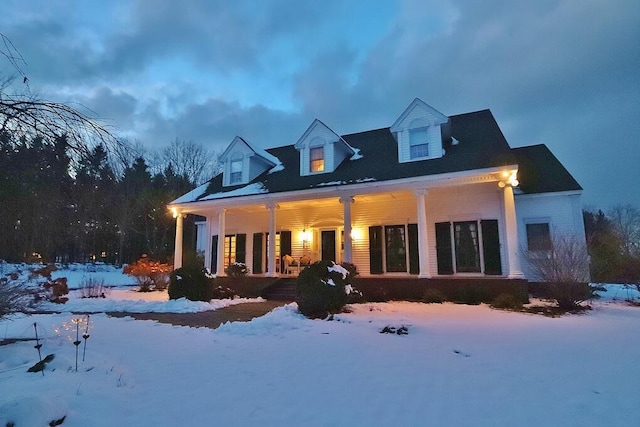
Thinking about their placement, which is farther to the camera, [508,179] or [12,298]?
[508,179]

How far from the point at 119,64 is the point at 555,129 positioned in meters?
73.4

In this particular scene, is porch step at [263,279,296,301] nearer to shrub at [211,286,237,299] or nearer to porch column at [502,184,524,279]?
shrub at [211,286,237,299]

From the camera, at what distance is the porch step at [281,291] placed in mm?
12727

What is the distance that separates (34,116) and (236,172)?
46.4 ft

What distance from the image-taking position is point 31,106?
2857mm

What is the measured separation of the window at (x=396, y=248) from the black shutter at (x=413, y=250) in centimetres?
34

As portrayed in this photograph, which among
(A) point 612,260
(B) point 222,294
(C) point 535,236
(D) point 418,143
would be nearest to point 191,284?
(B) point 222,294

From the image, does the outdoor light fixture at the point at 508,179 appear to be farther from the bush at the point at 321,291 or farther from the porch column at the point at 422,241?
the bush at the point at 321,291

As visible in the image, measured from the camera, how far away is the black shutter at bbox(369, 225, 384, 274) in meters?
14.2

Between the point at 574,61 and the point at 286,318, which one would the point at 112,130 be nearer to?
the point at 286,318

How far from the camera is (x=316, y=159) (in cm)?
1488

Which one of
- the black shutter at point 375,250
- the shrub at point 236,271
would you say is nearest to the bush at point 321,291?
the black shutter at point 375,250

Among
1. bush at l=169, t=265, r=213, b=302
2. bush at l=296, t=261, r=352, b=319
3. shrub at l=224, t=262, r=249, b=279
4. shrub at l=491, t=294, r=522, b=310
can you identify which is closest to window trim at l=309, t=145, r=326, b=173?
shrub at l=224, t=262, r=249, b=279

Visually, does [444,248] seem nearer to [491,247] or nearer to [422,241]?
[491,247]
